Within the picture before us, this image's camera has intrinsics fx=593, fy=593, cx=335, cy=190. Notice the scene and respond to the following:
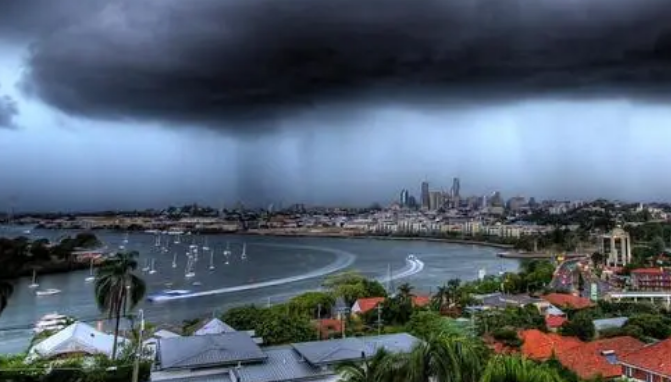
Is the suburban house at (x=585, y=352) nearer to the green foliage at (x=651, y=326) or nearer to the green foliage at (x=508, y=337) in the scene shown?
the green foliage at (x=508, y=337)

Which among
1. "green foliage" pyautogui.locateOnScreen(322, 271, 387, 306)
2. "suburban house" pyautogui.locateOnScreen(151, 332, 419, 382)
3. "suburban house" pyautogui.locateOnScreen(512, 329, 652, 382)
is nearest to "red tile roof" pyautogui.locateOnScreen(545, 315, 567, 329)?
"suburban house" pyautogui.locateOnScreen(512, 329, 652, 382)

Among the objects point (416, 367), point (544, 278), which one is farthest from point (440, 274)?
point (416, 367)

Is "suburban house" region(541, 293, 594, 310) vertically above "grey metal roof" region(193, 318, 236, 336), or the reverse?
"grey metal roof" region(193, 318, 236, 336)

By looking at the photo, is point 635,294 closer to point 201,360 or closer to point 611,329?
point 611,329

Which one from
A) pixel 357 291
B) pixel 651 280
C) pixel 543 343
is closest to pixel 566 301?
pixel 357 291

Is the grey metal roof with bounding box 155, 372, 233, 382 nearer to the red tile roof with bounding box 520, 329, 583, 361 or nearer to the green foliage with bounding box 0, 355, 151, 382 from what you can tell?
the green foliage with bounding box 0, 355, 151, 382

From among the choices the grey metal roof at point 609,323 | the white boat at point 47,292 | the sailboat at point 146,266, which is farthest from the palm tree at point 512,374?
the sailboat at point 146,266
